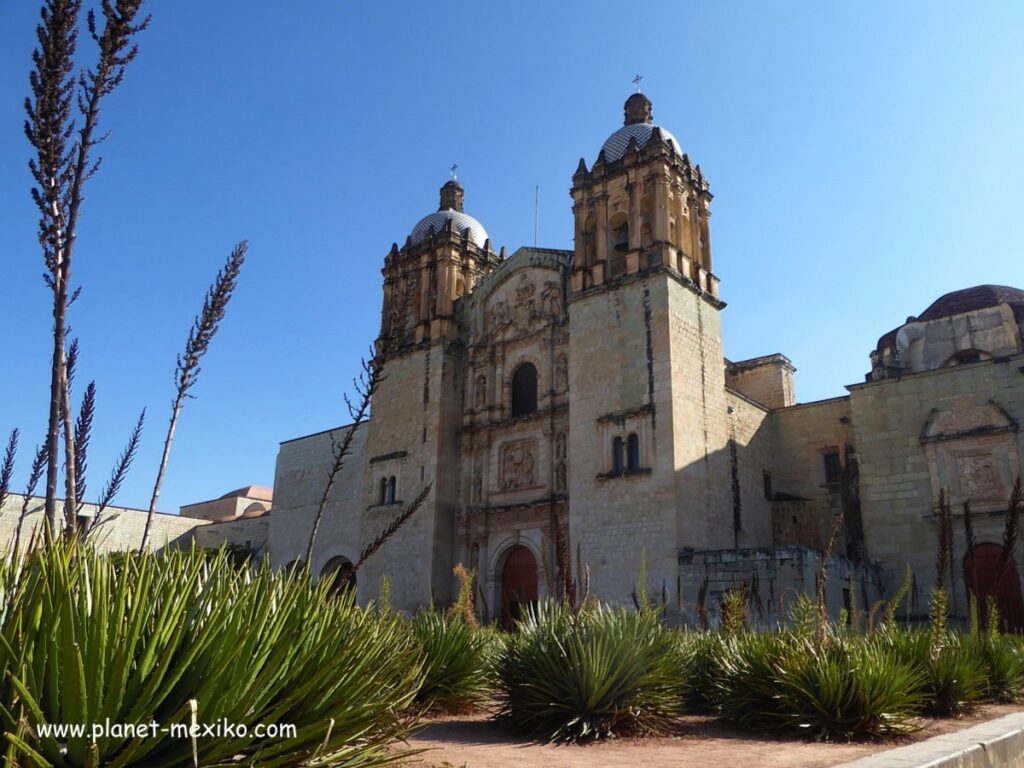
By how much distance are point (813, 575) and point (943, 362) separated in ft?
29.8

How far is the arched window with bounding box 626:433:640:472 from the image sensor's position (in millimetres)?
17578

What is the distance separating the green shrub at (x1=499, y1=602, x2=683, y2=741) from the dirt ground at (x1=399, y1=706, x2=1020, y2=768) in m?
0.19

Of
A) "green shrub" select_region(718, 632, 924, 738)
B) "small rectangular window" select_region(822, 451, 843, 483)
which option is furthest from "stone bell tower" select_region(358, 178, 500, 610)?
"green shrub" select_region(718, 632, 924, 738)

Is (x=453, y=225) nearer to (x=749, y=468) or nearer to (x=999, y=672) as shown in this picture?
(x=749, y=468)

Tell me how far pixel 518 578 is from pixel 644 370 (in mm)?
6498

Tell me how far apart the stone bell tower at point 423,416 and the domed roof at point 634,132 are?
5.94 metres

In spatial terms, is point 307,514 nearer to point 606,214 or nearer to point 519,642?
point 606,214

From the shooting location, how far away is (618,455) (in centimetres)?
1795

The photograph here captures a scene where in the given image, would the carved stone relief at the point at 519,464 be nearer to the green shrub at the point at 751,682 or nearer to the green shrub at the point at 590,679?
the green shrub at the point at 751,682

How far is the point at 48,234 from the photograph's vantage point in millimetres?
3682

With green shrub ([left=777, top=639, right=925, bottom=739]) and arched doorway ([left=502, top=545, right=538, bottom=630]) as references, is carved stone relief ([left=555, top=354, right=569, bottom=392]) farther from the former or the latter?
green shrub ([left=777, top=639, right=925, bottom=739])

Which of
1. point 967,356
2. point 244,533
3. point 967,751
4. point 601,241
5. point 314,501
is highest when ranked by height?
point 601,241

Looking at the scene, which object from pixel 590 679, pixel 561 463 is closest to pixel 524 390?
pixel 561 463

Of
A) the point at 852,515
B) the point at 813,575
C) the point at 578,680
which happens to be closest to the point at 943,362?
the point at 852,515
